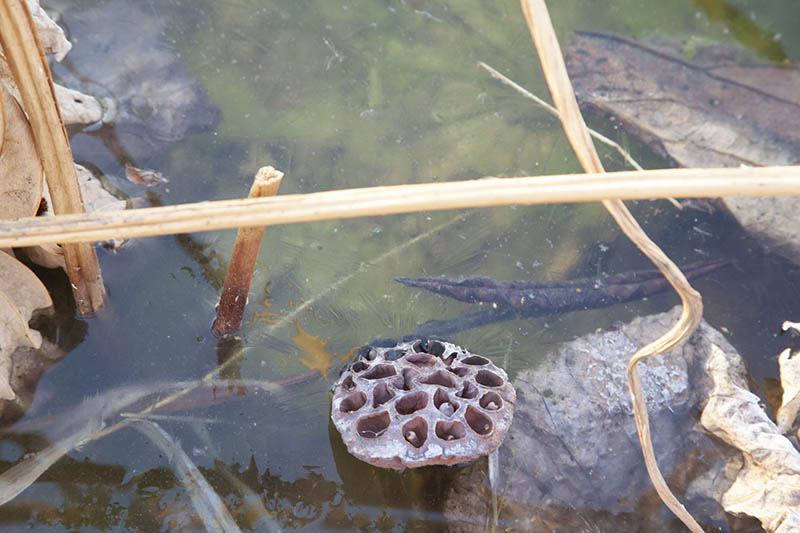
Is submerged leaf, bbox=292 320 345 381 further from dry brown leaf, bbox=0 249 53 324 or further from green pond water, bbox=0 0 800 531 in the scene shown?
dry brown leaf, bbox=0 249 53 324

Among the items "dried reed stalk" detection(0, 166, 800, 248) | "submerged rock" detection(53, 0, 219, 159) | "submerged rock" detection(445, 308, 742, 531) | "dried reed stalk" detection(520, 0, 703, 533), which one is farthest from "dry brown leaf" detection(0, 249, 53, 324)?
"dried reed stalk" detection(520, 0, 703, 533)

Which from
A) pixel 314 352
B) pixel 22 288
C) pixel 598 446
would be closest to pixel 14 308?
pixel 22 288

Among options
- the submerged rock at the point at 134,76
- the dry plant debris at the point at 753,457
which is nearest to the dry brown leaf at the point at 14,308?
the submerged rock at the point at 134,76

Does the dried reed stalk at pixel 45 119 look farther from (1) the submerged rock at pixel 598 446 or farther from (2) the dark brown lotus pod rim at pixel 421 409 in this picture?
(1) the submerged rock at pixel 598 446

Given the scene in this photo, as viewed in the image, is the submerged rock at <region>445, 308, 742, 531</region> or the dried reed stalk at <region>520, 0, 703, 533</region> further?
the submerged rock at <region>445, 308, 742, 531</region>

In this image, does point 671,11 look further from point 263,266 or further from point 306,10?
point 263,266

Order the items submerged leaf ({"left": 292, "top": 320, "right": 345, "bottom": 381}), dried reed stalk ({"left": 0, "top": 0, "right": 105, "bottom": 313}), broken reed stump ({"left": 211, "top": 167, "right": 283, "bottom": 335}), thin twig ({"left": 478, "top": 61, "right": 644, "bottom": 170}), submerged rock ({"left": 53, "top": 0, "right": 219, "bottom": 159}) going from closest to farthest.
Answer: dried reed stalk ({"left": 0, "top": 0, "right": 105, "bottom": 313}) < broken reed stump ({"left": 211, "top": 167, "right": 283, "bottom": 335}) < submerged leaf ({"left": 292, "top": 320, "right": 345, "bottom": 381}) < submerged rock ({"left": 53, "top": 0, "right": 219, "bottom": 159}) < thin twig ({"left": 478, "top": 61, "right": 644, "bottom": 170})
